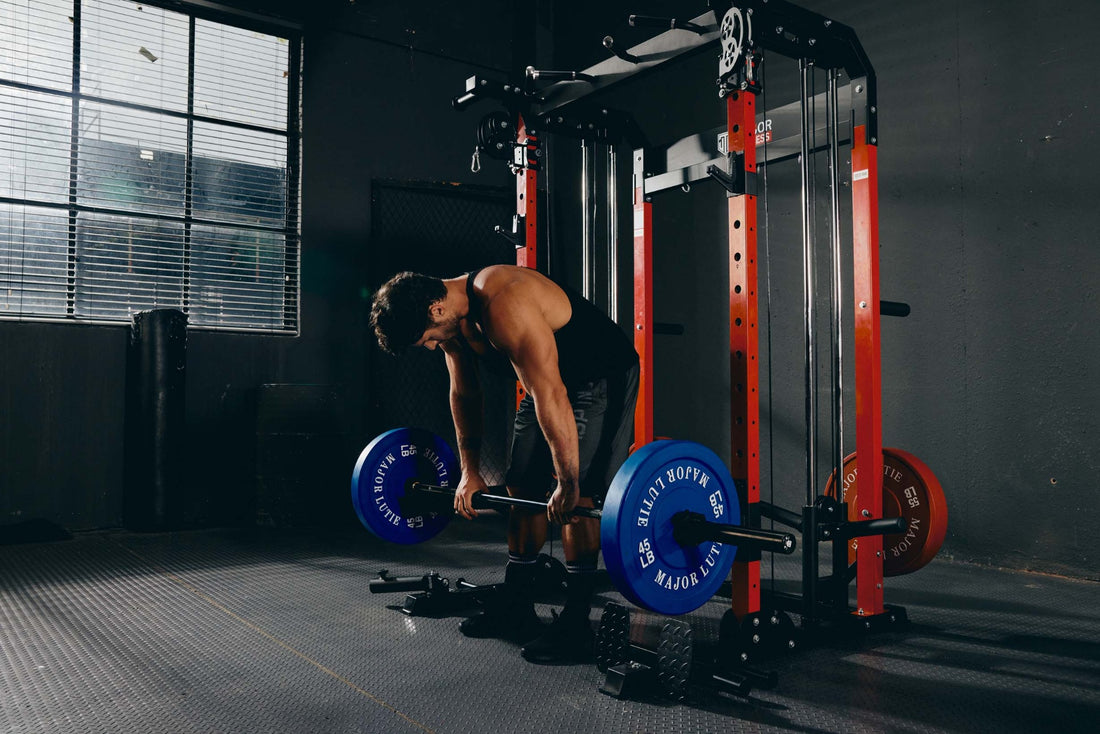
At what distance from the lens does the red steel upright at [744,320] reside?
84.7 inches

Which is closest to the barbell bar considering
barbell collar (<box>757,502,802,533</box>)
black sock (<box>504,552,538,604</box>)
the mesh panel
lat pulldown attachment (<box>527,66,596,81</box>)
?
black sock (<box>504,552,538,604</box>)

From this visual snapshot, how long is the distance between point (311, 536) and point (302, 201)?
6.34ft

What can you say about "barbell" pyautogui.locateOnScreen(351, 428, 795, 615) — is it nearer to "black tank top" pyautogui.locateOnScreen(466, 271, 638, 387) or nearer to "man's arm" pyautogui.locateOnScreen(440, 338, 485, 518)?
"man's arm" pyautogui.locateOnScreen(440, 338, 485, 518)

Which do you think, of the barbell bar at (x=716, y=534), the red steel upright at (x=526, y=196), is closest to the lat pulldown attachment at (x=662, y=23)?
the red steel upright at (x=526, y=196)

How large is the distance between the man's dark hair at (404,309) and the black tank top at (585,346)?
0.44ft

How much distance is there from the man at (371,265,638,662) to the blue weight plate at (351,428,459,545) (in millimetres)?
328

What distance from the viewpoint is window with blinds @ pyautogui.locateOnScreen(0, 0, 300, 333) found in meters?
4.02

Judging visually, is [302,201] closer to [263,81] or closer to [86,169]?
[263,81]

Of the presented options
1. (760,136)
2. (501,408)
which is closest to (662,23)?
(760,136)

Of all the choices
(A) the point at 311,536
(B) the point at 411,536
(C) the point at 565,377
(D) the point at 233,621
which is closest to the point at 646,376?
(C) the point at 565,377

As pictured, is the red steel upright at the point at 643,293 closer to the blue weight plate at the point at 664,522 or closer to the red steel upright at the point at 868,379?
the red steel upright at the point at 868,379

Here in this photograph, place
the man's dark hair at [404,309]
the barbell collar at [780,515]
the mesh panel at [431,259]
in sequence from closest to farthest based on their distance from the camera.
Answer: the man's dark hair at [404,309] → the barbell collar at [780,515] → the mesh panel at [431,259]

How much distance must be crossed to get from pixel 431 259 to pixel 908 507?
3.30 meters

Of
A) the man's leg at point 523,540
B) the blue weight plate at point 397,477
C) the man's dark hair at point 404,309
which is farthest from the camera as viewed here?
the blue weight plate at point 397,477
